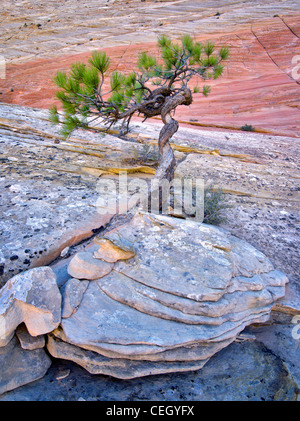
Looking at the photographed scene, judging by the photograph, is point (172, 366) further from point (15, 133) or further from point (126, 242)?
point (15, 133)

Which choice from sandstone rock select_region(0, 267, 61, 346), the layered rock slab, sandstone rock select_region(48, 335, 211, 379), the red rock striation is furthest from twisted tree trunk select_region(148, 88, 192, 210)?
the red rock striation

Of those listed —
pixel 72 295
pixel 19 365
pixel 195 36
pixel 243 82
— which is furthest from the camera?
pixel 195 36

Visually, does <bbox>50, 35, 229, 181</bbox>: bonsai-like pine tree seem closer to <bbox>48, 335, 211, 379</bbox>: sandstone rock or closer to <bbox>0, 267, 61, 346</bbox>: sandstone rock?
<bbox>0, 267, 61, 346</bbox>: sandstone rock

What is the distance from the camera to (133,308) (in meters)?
2.11

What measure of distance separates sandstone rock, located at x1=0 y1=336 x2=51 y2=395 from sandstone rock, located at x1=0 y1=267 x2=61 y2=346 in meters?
0.09

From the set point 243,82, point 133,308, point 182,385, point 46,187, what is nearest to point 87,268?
point 133,308

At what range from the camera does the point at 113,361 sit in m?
1.96

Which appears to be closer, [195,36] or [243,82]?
[243,82]

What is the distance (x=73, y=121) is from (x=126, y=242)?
242 cm

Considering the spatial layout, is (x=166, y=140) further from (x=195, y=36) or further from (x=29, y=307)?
(x=195, y=36)

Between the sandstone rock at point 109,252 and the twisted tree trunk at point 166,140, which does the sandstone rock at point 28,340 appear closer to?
the sandstone rock at point 109,252

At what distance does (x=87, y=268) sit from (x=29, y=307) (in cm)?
50

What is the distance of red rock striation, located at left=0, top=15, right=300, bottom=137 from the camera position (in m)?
12.3
